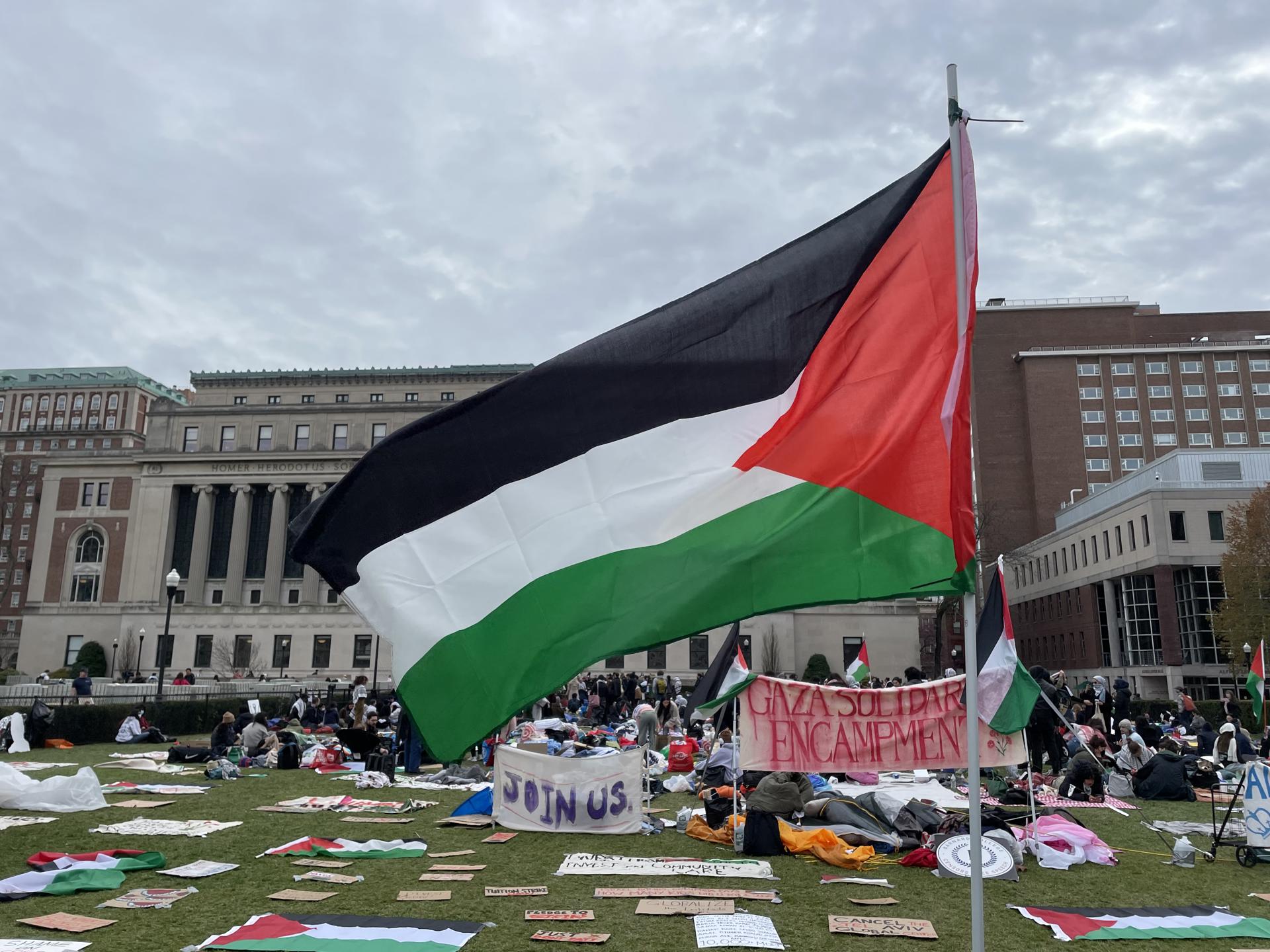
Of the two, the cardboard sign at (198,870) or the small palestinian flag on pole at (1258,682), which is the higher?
the small palestinian flag on pole at (1258,682)

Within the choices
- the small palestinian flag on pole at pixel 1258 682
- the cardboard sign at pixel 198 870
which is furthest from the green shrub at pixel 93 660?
the small palestinian flag on pole at pixel 1258 682

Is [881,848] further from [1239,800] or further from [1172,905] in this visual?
[1239,800]

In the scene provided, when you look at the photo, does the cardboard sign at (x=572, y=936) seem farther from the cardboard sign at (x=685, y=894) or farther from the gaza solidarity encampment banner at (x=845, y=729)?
the gaza solidarity encampment banner at (x=845, y=729)

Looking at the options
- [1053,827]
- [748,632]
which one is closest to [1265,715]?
[1053,827]

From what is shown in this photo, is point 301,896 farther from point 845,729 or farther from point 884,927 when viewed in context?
point 845,729

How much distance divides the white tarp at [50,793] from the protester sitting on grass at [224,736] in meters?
7.58

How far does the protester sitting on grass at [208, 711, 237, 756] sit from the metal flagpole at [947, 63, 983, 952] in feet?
75.2

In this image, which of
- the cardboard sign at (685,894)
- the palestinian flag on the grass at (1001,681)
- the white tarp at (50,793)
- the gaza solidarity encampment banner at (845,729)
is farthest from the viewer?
the white tarp at (50,793)

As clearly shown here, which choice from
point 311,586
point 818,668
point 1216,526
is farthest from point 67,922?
point 311,586

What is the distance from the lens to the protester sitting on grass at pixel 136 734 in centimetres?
3031

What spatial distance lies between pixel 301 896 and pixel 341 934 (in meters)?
1.84

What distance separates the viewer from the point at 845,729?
12.6m

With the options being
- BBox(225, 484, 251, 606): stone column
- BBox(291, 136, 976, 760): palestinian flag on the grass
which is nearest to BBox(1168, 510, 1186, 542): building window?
BBox(291, 136, 976, 760): palestinian flag on the grass

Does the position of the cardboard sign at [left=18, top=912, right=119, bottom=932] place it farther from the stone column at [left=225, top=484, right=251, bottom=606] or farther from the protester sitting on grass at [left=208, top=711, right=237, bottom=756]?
the stone column at [left=225, top=484, right=251, bottom=606]
